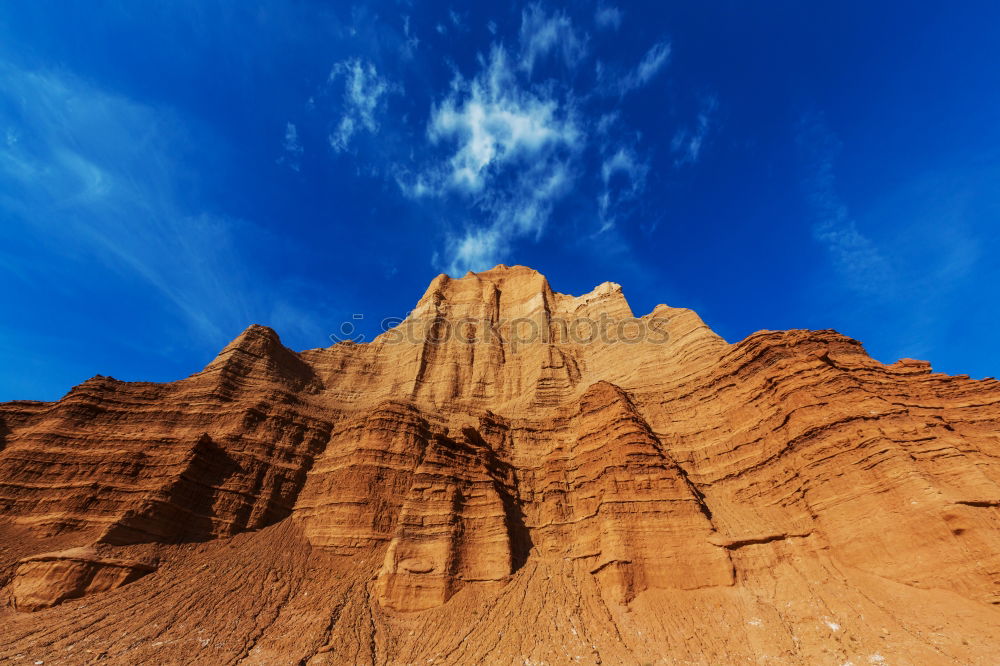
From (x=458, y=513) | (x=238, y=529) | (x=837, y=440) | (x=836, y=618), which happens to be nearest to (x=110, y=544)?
(x=238, y=529)

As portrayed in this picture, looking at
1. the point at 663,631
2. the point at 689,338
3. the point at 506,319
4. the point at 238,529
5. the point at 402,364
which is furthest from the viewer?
the point at 506,319

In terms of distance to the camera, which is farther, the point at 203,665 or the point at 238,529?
the point at 238,529

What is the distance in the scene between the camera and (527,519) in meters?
31.9

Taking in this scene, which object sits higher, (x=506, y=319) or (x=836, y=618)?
(x=506, y=319)

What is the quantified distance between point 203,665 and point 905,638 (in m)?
28.6

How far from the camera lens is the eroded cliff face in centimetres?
2069

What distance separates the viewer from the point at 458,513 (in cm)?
3000

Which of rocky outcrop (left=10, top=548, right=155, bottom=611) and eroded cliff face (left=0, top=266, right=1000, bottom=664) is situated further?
rocky outcrop (left=10, top=548, right=155, bottom=611)

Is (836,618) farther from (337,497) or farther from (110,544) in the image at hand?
(110,544)

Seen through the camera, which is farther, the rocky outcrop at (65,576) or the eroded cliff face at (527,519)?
the rocky outcrop at (65,576)

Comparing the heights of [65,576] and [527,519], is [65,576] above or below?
below

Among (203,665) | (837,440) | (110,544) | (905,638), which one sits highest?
(837,440)

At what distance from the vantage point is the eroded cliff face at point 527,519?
20688 mm

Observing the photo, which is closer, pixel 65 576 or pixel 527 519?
pixel 65 576
